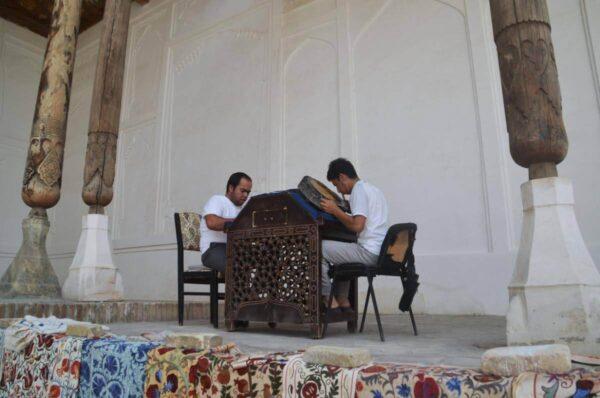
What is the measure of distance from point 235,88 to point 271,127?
3.65ft

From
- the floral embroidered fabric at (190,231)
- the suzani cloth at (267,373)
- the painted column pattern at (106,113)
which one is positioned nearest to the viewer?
the suzani cloth at (267,373)

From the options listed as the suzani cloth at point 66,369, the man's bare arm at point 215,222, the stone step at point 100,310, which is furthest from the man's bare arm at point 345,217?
the stone step at point 100,310

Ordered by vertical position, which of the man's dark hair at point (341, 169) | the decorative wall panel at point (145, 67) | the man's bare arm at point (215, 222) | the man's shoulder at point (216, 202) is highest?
the decorative wall panel at point (145, 67)

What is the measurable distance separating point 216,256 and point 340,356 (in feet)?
6.48

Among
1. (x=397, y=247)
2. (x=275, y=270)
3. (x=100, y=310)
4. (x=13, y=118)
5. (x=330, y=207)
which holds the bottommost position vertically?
(x=100, y=310)

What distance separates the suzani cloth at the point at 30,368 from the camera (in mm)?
2216

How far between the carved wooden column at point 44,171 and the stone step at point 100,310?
49 centimetres

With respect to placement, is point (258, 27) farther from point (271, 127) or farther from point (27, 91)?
point (27, 91)

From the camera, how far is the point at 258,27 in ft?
22.8

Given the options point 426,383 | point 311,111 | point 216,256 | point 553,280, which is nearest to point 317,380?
point 426,383

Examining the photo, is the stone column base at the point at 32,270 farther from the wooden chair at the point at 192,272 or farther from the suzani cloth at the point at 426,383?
the suzani cloth at the point at 426,383

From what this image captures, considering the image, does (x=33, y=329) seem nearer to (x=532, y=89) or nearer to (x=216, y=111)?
(x=532, y=89)

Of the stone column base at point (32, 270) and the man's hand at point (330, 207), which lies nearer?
the man's hand at point (330, 207)

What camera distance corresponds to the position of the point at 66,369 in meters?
2.12
